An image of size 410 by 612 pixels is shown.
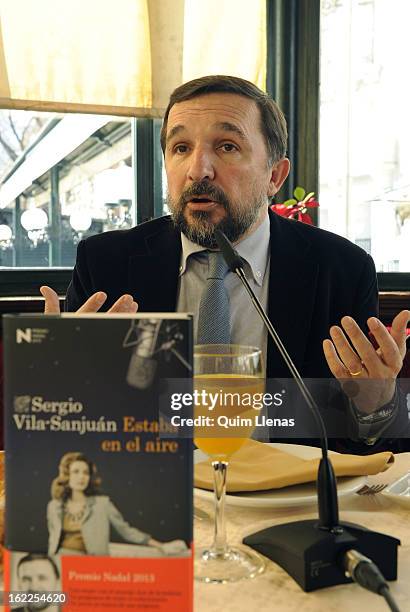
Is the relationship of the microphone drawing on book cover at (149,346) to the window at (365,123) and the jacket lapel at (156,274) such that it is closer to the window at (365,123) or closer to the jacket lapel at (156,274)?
the jacket lapel at (156,274)

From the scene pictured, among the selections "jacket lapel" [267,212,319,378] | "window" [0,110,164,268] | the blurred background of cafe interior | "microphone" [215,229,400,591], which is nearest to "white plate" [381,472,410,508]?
"microphone" [215,229,400,591]

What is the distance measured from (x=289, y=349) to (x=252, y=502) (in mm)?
941

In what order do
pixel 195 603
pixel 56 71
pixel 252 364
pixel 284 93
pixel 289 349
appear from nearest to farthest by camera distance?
pixel 195 603, pixel 252 364, pixel 289 349, pixel 56 71, pixel 284 93

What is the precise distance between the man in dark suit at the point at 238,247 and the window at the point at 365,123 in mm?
1406

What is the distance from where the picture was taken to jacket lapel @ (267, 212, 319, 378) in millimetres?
1756

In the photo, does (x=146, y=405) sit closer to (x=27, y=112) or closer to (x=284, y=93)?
(x=27, y=112)

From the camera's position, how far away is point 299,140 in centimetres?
329

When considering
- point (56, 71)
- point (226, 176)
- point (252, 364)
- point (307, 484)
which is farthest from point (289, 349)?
point (56, 71)

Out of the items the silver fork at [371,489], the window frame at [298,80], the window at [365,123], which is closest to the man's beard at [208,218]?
the silver fork at [371,489]

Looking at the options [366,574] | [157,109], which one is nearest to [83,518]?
[366,574]

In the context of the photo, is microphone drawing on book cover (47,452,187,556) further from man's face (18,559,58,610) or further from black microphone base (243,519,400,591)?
black microphone base (243,519,400,591)

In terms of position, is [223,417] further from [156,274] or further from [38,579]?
[156,274]

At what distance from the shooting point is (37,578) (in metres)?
0.50

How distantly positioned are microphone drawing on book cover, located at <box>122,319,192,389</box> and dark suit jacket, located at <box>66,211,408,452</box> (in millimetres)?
1214
